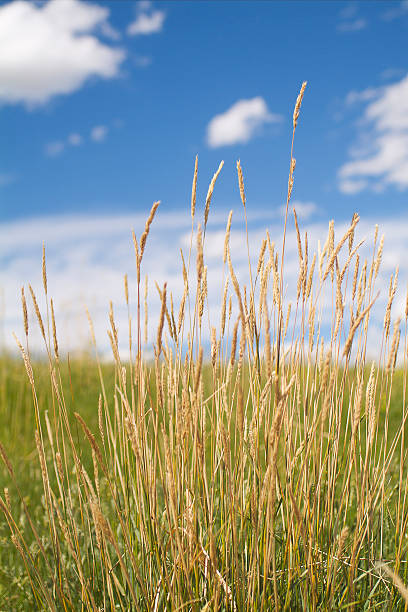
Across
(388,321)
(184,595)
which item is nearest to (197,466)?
(184,595)

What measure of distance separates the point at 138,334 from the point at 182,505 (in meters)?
0.56

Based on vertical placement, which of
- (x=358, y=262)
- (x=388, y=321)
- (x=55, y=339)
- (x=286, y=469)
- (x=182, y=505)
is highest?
(x=358, y=262)

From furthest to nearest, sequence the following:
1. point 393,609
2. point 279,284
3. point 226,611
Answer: point 393,609 → point 279,284 → point 226,611

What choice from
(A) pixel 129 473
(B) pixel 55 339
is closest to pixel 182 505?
(A) pixel 129 473

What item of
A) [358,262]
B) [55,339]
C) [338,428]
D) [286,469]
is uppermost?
[358,262]

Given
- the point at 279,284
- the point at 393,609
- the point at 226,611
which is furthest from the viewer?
the point at 393,609

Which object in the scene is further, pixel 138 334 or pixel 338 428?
pixel 338 428

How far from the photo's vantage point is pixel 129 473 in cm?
187

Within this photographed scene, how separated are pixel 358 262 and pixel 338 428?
57 centimetres

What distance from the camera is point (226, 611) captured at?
1628 mm

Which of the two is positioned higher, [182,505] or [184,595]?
[182,505]

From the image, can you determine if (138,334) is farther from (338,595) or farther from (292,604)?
(338,595)

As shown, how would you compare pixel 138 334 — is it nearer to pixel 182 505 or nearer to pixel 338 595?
pixel 182 505

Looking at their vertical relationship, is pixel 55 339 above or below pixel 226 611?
above
